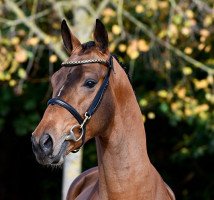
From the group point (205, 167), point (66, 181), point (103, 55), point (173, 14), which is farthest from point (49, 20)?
point (103, 55)

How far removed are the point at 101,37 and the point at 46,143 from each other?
852 mm

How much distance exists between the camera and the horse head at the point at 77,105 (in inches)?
170

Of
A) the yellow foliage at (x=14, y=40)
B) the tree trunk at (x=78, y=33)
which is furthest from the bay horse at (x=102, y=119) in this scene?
the yellow foliage at (x=14, y=40)

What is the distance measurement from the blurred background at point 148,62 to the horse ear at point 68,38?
4.13m

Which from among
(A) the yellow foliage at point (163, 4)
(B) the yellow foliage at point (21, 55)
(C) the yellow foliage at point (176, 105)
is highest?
(A) the yellow foliage at point (163, 4)

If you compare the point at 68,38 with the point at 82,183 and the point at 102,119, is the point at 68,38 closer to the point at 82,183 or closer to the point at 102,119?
the point at 102,119

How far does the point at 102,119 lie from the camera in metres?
4.65

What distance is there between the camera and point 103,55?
4770mm

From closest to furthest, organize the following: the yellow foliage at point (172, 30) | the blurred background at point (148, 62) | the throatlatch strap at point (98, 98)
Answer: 1. the throatlatch strap at point (98, 98)
2. the yellow foliage at point (172, 30)
3. the blurred background at point (148, 62)

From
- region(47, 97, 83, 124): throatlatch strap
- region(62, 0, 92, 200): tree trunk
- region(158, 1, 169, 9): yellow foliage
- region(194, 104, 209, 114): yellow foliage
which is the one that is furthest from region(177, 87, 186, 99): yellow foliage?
region(47, 97, 83, 124): throatlatch strap

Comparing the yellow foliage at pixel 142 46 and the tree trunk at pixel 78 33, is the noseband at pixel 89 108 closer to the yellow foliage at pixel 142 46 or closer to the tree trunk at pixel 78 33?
the tree trunk at pixel 78 33

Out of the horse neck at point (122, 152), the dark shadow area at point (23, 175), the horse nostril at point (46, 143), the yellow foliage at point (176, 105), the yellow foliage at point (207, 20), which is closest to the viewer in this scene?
the horse nostril at point (46, 143)

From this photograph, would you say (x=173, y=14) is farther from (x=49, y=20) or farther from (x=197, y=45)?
(x=49, y=20)

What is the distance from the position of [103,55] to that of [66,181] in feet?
15.3
